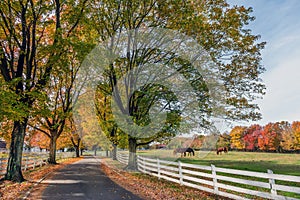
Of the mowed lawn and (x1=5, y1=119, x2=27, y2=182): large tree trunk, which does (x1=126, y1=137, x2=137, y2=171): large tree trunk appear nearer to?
the mowed lawn

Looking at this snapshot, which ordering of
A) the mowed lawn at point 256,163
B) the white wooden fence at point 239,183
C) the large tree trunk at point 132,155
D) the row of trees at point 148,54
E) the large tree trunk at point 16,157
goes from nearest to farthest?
1. the white wooden fence at point 239,183
2. the large tree trunk at point 16,157
3. the row of trees at point 148,54
4. the mowed lawn at point 256,163
5. the large tree trunk at point 132,155

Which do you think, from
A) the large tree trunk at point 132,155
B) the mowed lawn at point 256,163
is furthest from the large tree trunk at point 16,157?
the mowed lawn at point 256,163

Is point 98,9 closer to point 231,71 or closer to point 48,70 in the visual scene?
point 48,70

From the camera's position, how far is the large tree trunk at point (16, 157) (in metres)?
11.3

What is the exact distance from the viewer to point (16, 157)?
11.5m

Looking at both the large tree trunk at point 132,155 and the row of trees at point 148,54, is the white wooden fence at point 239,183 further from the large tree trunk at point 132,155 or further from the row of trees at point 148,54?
the row of trees at point 148,54

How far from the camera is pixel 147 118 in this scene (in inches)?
583

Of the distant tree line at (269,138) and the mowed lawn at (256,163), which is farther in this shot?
the distant tree line at (269,138)

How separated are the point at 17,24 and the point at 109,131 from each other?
11.5 metres

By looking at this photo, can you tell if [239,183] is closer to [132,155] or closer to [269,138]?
[132,155]

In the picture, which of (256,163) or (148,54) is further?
(256,163)

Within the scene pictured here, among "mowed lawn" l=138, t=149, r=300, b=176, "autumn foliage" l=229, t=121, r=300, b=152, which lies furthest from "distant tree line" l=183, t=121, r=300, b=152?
"mowed lawn" l=138, t=149, r=300, b=176

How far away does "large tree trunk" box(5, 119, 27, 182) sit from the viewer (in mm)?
11266

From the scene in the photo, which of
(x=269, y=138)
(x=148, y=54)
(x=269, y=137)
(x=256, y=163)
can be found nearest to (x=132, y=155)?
(x=148, y=54)
